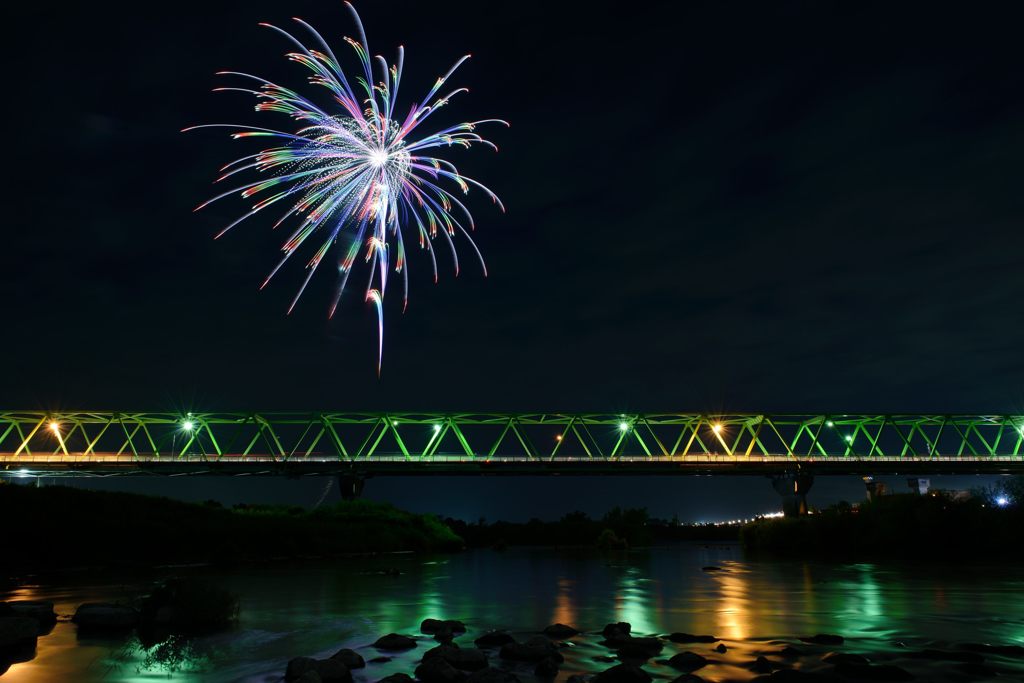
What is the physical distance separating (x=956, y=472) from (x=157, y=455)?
120m

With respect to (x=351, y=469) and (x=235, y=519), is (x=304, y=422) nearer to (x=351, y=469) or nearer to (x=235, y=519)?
(x=351, y=469)

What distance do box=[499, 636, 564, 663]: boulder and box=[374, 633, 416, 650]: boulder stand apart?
3.00 metres

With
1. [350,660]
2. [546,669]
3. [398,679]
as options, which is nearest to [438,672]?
[398,679]

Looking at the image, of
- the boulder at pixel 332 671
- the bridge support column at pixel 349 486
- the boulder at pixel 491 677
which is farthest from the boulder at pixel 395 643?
the bridge support column at pixel 349 486

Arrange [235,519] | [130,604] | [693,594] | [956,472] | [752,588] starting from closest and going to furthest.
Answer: [130,604]
[693,594]
[752,588]
[235,519]
[956,472]

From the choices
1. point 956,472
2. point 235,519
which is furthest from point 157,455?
point 956,472

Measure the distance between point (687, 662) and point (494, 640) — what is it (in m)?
5.41

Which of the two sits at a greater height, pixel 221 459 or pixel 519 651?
pixel 221 459

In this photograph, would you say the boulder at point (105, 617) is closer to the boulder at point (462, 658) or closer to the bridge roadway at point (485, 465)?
the boulder at point (462, 658)

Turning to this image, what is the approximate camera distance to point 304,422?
100688 millimetres

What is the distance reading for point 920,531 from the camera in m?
66.3

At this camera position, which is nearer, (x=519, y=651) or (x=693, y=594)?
(x=519, y=651)

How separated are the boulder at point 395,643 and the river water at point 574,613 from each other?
336 mm

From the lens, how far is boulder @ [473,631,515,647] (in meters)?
18.9
